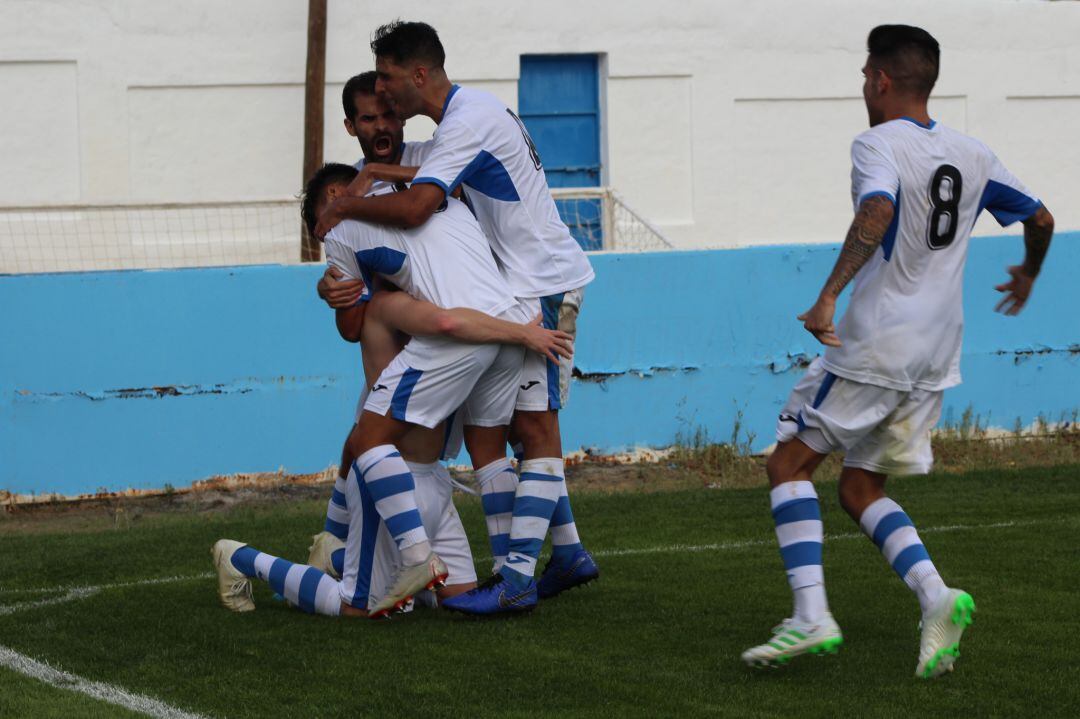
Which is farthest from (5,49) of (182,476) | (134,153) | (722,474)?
(722,474)

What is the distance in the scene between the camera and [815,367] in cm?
507

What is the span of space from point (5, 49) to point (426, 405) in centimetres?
1164

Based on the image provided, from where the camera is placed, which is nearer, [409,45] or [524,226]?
[409,45]

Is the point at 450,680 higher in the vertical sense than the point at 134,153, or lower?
lower

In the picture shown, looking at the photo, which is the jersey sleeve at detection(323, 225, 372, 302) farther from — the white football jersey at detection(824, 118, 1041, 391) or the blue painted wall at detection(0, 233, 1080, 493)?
the blue painted wall at detection(0, 233, 1080, 493)

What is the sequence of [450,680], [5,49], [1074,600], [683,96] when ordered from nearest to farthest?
[450,680]
[1074,600]
[5,49]
[683,96]

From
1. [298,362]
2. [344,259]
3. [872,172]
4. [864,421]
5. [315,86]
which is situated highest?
[315,86]

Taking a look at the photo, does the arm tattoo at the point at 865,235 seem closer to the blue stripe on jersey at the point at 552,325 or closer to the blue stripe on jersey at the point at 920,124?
the blue stripe on jersey at the point at 920,124

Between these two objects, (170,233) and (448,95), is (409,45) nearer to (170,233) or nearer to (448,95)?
(448,95)

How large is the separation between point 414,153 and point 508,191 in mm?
523

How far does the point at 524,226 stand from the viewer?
19.4ft

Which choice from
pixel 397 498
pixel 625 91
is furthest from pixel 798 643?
pixel 625 91

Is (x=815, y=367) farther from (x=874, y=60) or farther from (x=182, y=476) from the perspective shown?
(x=182, y=476)

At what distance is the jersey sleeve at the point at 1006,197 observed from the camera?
5078 millimetres
